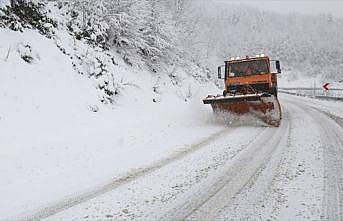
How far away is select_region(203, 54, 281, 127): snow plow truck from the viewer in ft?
40.9

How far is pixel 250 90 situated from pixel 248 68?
965 mm

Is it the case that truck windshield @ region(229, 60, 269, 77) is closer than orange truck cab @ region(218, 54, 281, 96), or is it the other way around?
orange truck cab @ region(218, 54, 281, 96)

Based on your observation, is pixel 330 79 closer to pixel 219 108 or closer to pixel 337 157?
pixel 219 108

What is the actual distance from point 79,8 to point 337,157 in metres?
11.8

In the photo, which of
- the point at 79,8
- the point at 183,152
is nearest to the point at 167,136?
the point at 183,152

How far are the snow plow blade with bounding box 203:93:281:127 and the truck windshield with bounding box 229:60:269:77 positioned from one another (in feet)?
6.15

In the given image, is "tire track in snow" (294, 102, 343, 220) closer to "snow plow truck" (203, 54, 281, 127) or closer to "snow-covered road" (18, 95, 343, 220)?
"snow-covered road" (18, 95, 343, 220)

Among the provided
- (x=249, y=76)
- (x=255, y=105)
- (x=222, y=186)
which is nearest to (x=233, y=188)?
(x=222, y=186)

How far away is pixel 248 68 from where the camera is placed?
1439 centimetres

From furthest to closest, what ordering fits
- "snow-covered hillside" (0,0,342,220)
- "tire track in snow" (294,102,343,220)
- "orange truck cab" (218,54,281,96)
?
"orange truck cab" (218,54,281,96) → "snow-covered hillside" (0,0,342,220) → "tire track in snow" (294,102,343,220)

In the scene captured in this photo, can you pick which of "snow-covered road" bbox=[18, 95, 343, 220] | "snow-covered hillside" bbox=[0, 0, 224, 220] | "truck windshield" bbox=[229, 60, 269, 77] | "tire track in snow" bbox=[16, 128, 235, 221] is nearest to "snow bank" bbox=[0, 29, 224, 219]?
"snow-covered hillside" bbox=[0, 0, 224, 220]

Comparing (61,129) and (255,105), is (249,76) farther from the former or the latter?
(61,129)

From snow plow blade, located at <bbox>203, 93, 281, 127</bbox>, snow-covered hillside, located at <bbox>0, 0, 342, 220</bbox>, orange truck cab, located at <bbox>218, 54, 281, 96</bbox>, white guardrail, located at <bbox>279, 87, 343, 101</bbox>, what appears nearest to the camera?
snow-covered hillside, located at <bbox>0, 0, 342, 220</bbox>

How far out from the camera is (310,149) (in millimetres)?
8172
